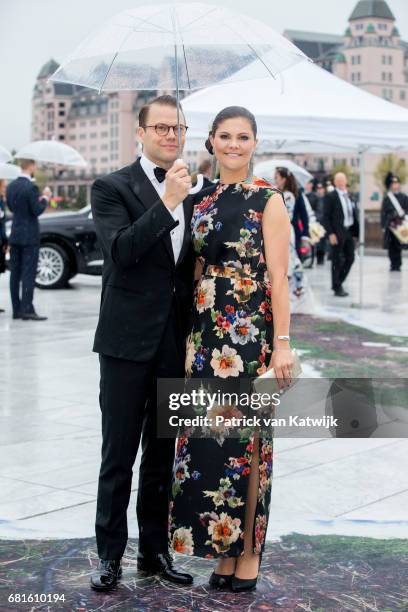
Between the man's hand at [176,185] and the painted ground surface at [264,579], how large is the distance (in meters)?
1.45

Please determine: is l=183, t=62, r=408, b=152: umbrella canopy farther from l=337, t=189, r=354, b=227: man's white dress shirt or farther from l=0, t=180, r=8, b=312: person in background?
l=337, t=189, r=354, b=227: man's white dress shirt

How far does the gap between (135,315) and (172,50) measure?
140 cm

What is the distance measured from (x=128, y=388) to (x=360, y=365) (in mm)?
5591

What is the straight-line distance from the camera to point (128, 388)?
388 centimetres

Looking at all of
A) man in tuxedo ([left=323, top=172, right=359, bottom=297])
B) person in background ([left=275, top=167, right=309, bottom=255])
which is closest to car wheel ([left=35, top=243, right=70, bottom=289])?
man in tuxedo ([left=323, top=172, right=359, bottom=297])

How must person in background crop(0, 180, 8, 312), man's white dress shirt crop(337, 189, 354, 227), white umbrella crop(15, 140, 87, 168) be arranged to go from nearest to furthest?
1. person in background crop(0, 180, 8, 312)
2. man's white dress shirt crop(337, 189, 354, 227)
3. white umbrella crop(15, 140, 87, 168)

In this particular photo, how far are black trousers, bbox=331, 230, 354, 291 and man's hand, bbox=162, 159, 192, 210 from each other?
41.7 feet

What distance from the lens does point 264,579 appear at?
4.04 m

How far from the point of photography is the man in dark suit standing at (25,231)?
496 inches

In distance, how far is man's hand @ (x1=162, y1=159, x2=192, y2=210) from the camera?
3631mm

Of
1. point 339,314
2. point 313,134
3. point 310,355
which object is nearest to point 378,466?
point 310,355

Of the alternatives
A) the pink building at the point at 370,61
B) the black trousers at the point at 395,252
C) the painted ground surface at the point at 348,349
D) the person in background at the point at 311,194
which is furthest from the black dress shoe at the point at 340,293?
the pink building at the point at 370,61

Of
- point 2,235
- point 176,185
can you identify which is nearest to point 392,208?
point 2,235

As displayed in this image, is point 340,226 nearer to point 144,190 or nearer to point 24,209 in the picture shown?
point 24,209
